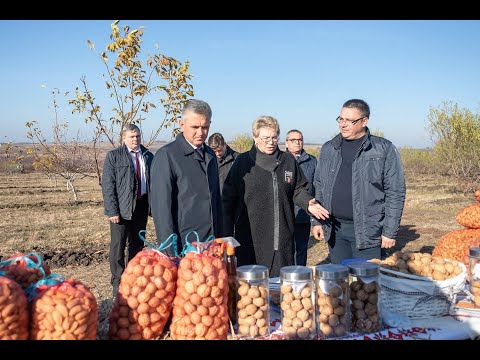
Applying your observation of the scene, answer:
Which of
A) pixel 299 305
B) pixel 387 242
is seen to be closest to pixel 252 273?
pixel 299 305

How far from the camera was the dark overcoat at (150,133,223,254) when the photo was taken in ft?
10.1

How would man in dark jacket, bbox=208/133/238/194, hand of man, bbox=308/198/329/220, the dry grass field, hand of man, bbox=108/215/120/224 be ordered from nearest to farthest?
1. hand of man, bbox=308/198/329/220
2. hand of man, bbox=108/215/120/224
3. man in dark jacket, bbox=208/133/238/194
4. the dry grass field

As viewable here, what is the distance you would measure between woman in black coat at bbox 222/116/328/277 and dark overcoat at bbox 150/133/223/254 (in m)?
0.51

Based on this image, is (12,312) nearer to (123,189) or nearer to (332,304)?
(332,304)

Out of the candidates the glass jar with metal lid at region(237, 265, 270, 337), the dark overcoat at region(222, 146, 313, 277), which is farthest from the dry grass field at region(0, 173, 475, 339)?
the dark overcoat at region(222, 146, 313, 277)

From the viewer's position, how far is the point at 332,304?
2.12m

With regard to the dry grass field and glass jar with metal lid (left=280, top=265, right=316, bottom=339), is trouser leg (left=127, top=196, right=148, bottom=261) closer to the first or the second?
the dry grass field

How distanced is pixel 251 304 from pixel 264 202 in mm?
1680

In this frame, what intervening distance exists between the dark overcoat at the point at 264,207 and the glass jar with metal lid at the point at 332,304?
160cm
